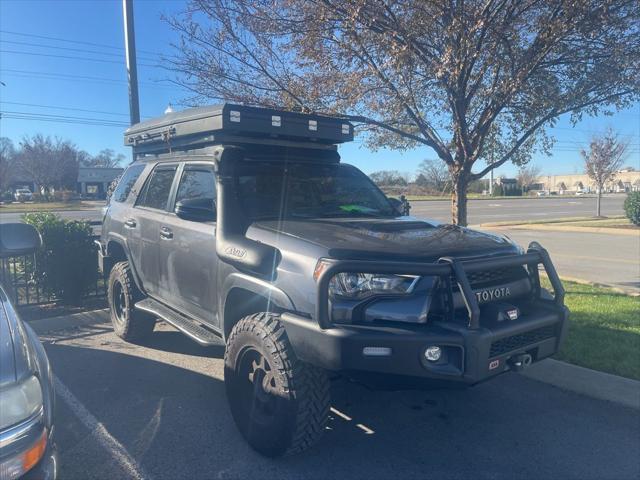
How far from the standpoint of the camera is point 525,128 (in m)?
6.73

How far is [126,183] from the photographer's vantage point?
6109 mm

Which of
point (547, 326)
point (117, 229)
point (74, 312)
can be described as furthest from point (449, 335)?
point (74, 312)

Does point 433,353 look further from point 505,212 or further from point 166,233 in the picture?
point 505,212

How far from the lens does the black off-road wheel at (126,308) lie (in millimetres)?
5582

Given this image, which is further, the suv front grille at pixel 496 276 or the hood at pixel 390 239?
the suv front grille at pixel 496 276

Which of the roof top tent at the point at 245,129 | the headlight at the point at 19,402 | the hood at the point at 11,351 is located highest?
the roof top tent at the point at 245,129

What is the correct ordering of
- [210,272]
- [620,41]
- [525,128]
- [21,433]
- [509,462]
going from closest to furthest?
[21,433] → [509,462] → [210,272] → [620,41] → [525,128]

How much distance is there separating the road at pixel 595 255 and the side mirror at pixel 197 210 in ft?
22.1

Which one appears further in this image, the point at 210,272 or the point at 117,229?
the point at 117,229

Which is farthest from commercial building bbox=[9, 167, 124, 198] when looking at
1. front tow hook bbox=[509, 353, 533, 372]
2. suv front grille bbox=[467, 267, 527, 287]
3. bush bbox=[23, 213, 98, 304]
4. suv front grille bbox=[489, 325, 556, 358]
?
front tow hook bbox=[509, 353, 533, 372]

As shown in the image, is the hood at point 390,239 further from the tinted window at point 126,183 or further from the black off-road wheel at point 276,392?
the tinted window at point 126,183

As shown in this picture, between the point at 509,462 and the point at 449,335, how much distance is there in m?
1.15

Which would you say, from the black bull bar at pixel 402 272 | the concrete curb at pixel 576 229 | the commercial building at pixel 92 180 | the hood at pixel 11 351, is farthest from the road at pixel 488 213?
the commercial building at pixel 92 180

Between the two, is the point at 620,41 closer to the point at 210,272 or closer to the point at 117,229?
the point at 210,272
